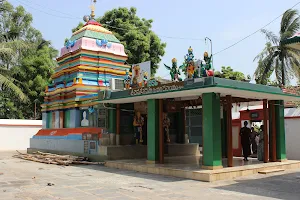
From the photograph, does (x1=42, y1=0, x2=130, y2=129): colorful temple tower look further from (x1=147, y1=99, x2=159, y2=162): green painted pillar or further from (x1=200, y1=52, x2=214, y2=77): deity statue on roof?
(x1=200, y1=52, x2=214, y2=77): deity statue on roof

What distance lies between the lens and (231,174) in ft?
33.0

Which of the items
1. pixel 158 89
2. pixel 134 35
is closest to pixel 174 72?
pixel 158 89

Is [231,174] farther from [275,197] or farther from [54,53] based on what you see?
[54,53]

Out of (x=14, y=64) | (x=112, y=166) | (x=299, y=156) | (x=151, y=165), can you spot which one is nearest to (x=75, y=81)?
(x=112, y=166)

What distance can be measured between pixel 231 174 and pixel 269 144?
12.4ft

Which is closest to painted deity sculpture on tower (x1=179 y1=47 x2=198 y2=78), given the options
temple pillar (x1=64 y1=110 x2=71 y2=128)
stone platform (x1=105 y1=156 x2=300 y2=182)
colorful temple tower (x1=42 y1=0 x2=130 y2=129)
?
stone platform (x1=105 y1=156 x2=300 y2=182)

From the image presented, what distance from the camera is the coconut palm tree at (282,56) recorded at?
2044 centimetres

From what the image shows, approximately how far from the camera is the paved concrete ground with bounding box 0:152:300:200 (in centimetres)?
753

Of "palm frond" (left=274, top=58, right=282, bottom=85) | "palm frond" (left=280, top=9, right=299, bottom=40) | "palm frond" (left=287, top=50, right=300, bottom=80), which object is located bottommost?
"palm frond" (left=274, top=58, right=282, bottom=85)

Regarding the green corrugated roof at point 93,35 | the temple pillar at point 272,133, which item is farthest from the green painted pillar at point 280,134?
the green corrugated roof at point 93,35

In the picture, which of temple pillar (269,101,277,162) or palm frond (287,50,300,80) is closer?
temple pillar (269,101,277,162)

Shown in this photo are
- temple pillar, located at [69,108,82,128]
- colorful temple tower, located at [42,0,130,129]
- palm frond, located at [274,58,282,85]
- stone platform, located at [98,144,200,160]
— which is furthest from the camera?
palm frond, located at [274,58,282,85]

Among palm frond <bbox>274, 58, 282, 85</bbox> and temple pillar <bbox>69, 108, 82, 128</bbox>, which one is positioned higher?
palm frond <bbox>274, 58, 282, 85</bbox>

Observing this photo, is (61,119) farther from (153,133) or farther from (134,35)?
(134,35)
